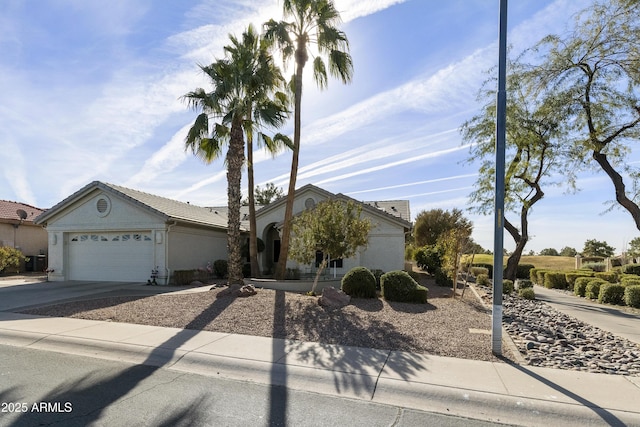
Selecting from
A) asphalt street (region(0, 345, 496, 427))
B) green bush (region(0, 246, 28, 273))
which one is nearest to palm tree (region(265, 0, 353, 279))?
asphalt street (region(0, 345, 496, 427))

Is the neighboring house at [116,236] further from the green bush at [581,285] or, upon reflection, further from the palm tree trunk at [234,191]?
the green bush at [581,285]

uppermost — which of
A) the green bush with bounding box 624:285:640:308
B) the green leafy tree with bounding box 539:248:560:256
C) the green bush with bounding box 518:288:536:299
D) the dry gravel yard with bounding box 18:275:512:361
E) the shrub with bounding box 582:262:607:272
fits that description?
the dry gravel yard with bounding box 18:275:512:361

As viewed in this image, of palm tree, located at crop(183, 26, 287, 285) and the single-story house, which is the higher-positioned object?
palm tree, located at crop(183, 26, 287, 285)

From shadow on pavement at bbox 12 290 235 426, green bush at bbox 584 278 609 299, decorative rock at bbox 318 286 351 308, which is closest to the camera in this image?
shadow on pavement at bbox 12 290 235 426

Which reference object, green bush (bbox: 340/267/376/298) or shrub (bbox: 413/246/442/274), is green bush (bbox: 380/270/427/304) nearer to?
green bush (bbox: 340/267/376/298)

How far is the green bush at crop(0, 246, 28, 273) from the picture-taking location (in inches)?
819

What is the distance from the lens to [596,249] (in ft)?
158

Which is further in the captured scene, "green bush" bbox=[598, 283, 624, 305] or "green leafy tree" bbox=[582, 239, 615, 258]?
"green leafy tree" bbox=[582, 239, 615, 258]

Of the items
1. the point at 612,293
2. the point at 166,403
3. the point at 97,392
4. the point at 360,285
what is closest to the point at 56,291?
the point at 360,285

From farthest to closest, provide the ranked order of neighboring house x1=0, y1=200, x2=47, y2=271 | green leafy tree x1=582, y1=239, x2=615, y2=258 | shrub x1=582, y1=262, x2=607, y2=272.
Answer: green leafy tree x1=582, y1=239, x2=615, y2=258 → shrub x1=582, y1=262, x2=607, y2=272 → neighboring house x1=0, y1=200, x2=47, y2=271

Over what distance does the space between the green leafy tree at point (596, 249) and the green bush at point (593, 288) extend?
37.9 m

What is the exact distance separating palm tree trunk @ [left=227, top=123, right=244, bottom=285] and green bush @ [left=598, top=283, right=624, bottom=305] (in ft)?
46.1

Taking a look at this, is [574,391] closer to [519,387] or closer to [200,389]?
[519,387]

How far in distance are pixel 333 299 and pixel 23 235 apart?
24.7 metres
